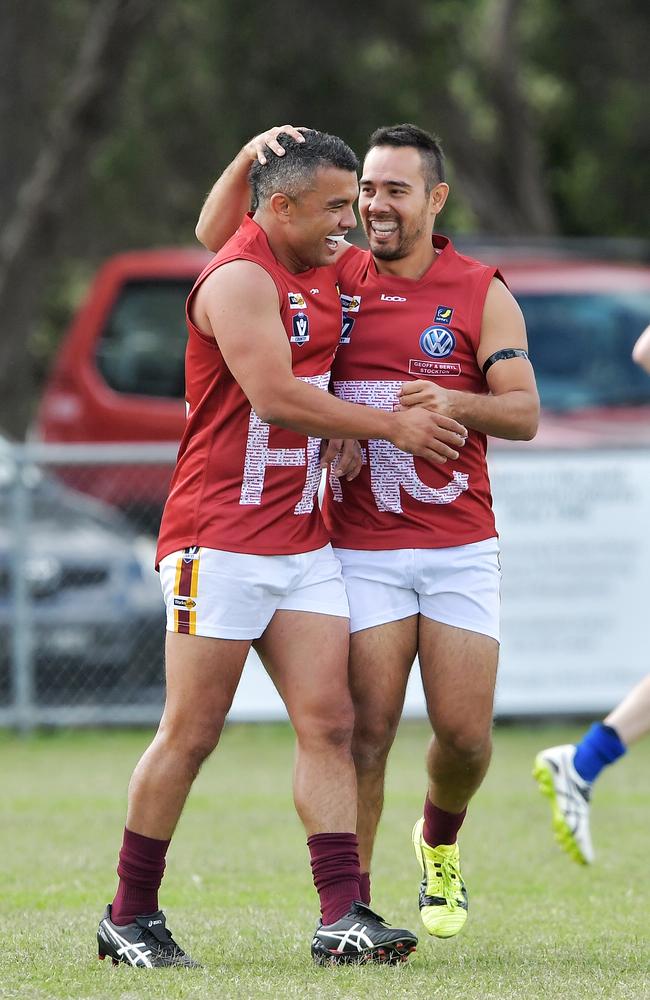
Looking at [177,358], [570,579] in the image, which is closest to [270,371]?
[570,579]

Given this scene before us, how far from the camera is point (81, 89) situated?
49.1 ft

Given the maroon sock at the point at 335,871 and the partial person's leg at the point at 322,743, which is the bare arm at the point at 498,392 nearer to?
the partial person's leg at the point at 322,743

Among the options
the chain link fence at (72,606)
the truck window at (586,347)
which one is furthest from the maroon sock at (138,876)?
the truck window at (586,347)

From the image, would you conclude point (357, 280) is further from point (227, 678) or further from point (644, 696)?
point (644, 696)

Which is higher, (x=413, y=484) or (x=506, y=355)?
(x=506, y=355)

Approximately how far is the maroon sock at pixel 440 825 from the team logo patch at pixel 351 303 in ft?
5.05

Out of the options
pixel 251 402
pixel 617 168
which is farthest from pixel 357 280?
pixel 617 168

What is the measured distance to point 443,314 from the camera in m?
4.94

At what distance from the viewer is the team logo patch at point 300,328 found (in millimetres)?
4695

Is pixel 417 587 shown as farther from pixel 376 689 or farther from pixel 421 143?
pixel 421 143

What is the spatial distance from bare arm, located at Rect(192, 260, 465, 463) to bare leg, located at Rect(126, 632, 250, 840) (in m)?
0.65

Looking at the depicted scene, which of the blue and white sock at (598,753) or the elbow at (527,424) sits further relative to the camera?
the blue and white sock at (598,753)

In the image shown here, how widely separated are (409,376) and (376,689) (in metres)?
0.90

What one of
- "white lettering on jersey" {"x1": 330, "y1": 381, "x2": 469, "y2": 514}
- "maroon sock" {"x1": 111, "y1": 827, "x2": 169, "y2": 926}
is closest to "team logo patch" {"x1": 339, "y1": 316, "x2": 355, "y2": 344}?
"white lettering on jersey" {"x1": 330, "y1": 381, "x2": 469, "y2": 514}
